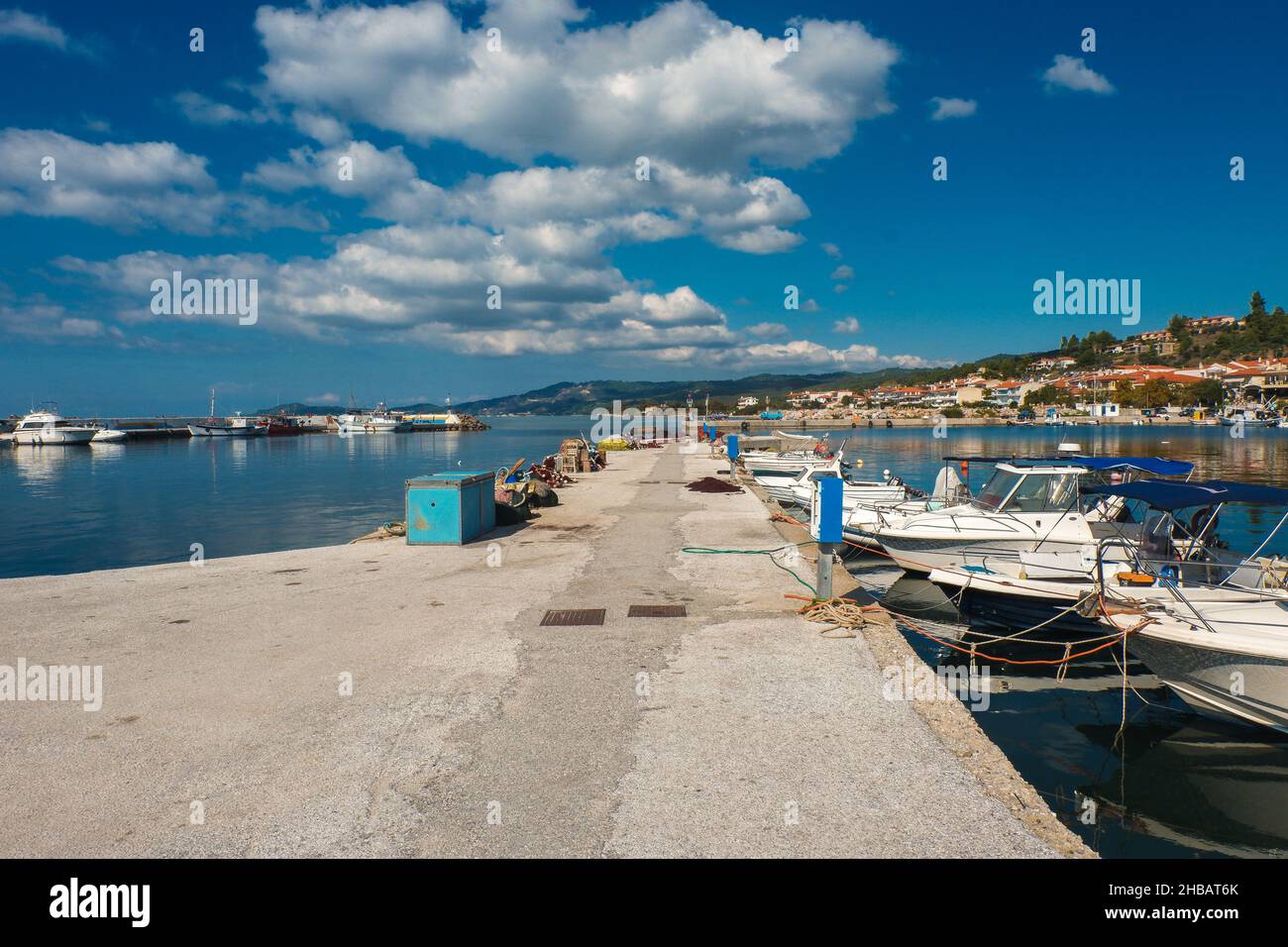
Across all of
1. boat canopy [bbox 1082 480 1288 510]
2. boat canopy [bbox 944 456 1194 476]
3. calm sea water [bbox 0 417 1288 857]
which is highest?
boat canopy [bbox 944 456 1194 476]

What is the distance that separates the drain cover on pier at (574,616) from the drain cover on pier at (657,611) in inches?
15.6

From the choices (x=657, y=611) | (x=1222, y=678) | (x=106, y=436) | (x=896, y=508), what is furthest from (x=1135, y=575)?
(x=106, y=436)

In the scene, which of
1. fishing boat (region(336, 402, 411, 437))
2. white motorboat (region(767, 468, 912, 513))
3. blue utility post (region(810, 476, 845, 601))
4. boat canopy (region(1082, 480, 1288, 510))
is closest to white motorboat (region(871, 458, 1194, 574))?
boat canopy (region(1082, 480, 1288, 510))

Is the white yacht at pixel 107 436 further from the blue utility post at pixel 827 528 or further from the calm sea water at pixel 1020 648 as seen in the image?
the blue utility post at pixel 827 528

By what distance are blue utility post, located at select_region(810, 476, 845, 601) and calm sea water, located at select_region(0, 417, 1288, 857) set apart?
2.57 meters

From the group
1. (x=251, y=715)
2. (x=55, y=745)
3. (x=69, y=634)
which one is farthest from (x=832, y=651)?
(x=69, y=634)

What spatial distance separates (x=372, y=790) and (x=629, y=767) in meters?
1.66

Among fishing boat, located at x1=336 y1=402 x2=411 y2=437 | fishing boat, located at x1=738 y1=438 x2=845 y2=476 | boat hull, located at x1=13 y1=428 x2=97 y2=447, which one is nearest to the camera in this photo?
fishing boat, located at x1=738 y1=438 x2=845 y2=476

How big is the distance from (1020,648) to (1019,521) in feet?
11.5

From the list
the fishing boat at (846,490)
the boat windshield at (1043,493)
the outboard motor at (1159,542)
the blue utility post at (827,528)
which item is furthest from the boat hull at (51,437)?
the outboard motor at (1159,542)

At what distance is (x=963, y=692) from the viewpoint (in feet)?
34.2

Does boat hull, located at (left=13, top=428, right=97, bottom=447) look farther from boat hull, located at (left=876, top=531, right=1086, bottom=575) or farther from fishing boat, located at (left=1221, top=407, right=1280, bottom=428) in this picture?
fishing boat, located at (left=1221, top=407, right=1280, bottom=428)

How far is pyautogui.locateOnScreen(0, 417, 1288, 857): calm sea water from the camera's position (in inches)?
294
